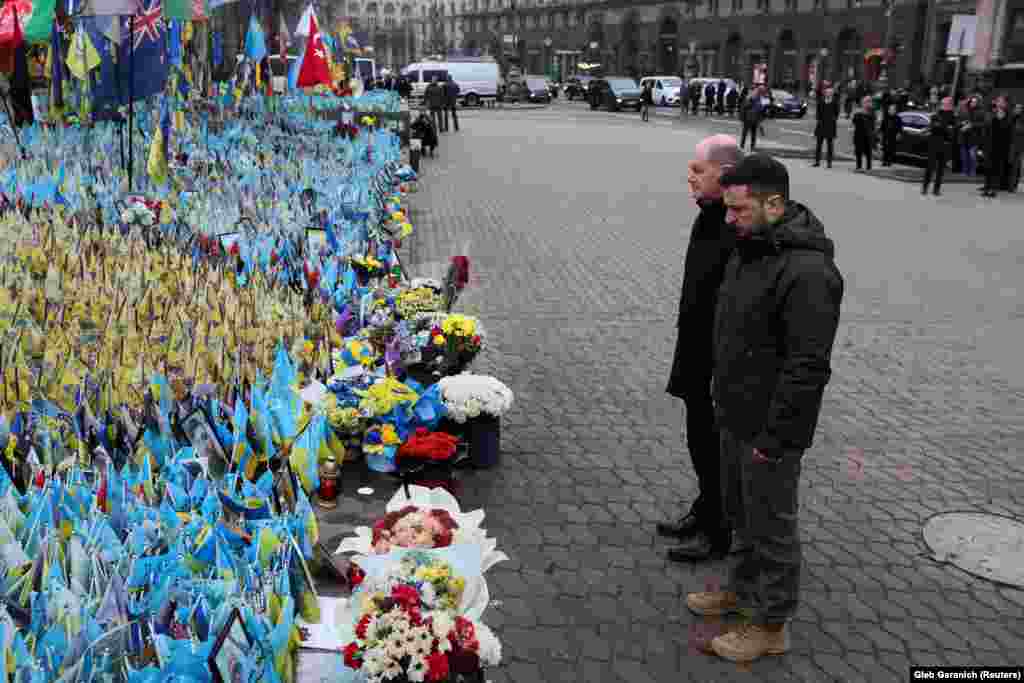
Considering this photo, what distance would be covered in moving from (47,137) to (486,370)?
604 cm

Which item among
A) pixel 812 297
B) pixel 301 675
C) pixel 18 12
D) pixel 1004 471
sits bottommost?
pixel 1004 471

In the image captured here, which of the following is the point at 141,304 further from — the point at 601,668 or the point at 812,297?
the point at 812,297

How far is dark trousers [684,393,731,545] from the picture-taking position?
435 centimetres

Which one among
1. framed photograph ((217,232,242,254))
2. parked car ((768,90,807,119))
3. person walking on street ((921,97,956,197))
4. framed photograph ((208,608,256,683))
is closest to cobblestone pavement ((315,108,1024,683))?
framed photograph ((208,608,256,683))

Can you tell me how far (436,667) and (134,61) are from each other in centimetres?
1093

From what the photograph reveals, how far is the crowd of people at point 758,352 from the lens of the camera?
130 inches

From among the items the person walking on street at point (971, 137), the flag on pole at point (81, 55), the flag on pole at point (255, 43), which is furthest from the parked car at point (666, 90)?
the flag on pole at point (81, 55)

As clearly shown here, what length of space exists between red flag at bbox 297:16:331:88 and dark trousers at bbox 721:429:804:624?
40.3 ft

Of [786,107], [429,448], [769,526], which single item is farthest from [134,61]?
[786,107]

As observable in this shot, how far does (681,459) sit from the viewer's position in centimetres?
573

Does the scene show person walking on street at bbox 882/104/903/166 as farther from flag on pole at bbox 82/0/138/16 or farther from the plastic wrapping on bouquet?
the plastic wrapping on bouquet

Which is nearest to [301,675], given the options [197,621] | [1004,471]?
[197,621]

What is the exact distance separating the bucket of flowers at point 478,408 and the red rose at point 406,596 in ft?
7.88

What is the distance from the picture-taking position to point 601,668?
3.71 metres
